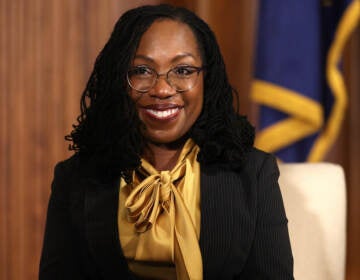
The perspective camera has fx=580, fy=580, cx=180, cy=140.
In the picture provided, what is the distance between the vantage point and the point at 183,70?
1045 mm

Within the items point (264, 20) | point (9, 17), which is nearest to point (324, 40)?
point (264, 20)

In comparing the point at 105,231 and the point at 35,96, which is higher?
the point at 35,96

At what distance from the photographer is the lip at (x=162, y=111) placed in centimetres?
104

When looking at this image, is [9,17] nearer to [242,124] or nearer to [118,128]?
[118,128]

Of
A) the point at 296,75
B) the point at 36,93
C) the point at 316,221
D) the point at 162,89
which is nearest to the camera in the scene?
the point at 162,89

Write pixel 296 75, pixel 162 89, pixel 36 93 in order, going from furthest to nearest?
pixel 296 75 < pixel 36 93 < pixel 162 89

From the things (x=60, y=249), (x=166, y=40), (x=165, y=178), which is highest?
(x=166, y=40)

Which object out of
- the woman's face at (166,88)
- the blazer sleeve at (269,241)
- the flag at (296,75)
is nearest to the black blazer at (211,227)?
the blazer sleeve at (269,241)

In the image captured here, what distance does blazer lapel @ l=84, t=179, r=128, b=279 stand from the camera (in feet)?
3.44

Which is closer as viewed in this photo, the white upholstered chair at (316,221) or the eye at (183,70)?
the eye at (183,70)

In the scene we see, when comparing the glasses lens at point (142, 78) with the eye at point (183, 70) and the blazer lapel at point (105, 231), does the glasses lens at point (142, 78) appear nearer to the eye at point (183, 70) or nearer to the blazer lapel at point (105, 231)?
the eye at point (183, 70)

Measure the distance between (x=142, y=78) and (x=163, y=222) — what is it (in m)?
0.26

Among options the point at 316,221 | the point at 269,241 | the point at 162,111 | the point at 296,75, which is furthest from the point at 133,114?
the point at 296,75

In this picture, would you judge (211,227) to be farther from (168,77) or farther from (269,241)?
(168,77)
